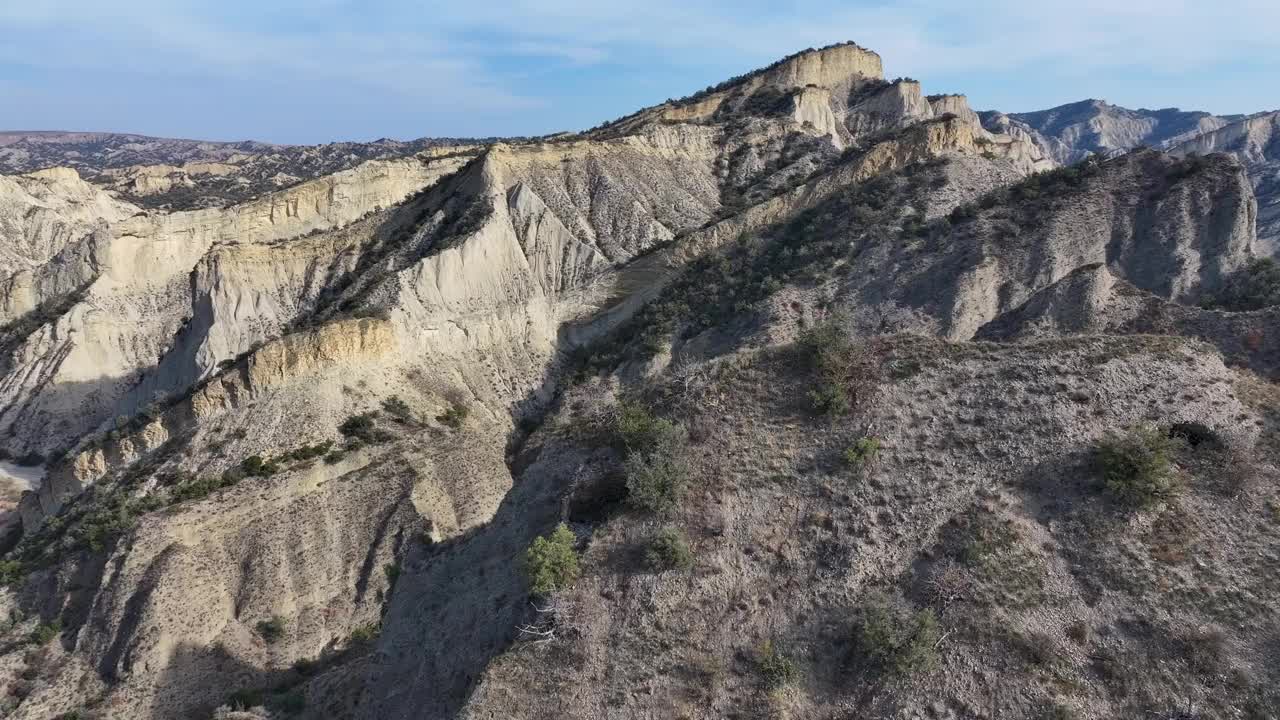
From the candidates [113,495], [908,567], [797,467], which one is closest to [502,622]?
[797,467]

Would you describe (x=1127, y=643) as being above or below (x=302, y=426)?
above

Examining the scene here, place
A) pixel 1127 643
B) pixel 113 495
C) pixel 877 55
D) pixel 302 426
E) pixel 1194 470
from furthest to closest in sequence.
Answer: pixel 877 55 < pixel 302 426 < pixel 113 495 < pixel 1194 470 < pixel 1127 643

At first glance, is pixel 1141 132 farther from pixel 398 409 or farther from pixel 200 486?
pixel 200 486

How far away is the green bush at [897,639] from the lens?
11.2m

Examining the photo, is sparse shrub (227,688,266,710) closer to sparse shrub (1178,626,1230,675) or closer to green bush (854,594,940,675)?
green bush (854,594,940,675)

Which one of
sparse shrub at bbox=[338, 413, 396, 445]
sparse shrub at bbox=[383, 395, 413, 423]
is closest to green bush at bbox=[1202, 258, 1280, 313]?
sparse shrub at bbox=[383, 395, 413, 423]

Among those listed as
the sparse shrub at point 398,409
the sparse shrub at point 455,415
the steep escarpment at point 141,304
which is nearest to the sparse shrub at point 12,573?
the sparse shrub at point 398,409

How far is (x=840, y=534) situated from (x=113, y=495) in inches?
993

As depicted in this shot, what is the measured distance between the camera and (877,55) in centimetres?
8856

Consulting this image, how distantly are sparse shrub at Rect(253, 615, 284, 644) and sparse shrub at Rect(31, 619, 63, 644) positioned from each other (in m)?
5.15

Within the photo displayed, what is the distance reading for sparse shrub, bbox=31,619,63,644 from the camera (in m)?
20.8

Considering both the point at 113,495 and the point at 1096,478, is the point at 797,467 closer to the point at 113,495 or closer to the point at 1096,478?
the point at 1096,478

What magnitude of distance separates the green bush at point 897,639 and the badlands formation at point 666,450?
0.06 metres

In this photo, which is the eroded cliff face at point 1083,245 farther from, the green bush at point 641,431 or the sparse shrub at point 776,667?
the sparse shrub at point 776,667
